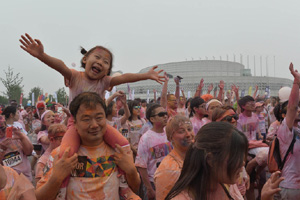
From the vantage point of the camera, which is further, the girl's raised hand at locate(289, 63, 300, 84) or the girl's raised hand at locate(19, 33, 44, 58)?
the girl's raised hand at locate(289, 63, 300, 84)

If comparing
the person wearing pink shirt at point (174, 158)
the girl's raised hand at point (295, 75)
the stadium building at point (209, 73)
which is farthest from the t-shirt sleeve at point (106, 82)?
the stadium building at point (209, 73)

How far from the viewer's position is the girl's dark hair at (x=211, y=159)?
5.54ft

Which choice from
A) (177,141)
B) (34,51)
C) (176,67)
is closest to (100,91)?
Result: (34,51)

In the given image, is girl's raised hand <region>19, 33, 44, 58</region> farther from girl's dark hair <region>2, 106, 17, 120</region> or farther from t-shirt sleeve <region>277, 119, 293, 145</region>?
girl's dark hair <region>2, 106, 17, 120</region>

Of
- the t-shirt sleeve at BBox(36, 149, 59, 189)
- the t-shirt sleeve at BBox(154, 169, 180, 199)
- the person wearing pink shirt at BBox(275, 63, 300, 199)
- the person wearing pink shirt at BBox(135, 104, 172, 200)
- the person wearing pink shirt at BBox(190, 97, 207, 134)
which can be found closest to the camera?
the t-shirt sleeve at BBox(36, 149, 59, 189)

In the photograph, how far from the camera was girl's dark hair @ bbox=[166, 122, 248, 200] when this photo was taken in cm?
169

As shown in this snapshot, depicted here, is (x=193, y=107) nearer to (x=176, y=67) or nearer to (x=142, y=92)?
(x=142, y=92)

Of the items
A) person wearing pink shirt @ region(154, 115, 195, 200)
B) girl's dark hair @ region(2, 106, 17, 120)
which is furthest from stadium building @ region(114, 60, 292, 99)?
person wearing pink shirt @ region(154, 115, 195, 200)

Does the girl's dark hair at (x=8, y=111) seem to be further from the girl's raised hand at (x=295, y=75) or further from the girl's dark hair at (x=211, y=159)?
the girl's raised hand at (x=295, y=75)

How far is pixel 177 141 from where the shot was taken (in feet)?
9.56

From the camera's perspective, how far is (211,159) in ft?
5.57

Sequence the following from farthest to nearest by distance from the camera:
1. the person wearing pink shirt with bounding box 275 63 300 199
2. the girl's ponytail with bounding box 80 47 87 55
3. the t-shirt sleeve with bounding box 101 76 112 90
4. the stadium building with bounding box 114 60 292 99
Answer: the stadium building with bounding box 114 60 292 99, the person wearing pink shirt with bounding box 275 63 300 199, the girl's ponytail with bounding box 80 47 87 55, the t-shirt sleeve with bounding box 101 76 112 90

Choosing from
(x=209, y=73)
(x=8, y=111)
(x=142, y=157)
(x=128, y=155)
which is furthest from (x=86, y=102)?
(x=209, y=73)

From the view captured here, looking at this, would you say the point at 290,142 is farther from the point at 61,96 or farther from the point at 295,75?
the point at 61,96
